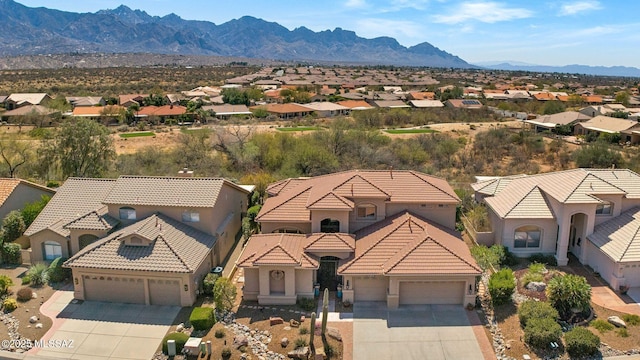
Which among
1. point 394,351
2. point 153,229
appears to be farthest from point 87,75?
point 394,351

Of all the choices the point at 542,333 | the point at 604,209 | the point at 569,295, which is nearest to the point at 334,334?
the point at 542,333

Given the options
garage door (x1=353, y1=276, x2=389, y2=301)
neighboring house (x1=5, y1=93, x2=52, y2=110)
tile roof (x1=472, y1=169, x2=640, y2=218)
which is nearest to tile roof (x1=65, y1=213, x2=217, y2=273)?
garage door (x1=353, y1=276, x2=389, y2=301)

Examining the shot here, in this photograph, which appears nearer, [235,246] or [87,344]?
[87,344]

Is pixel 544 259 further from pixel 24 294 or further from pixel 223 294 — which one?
pixel 24 294

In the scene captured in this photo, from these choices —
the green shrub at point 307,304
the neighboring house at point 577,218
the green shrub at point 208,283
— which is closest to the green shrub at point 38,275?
the green shrub at point 208,283

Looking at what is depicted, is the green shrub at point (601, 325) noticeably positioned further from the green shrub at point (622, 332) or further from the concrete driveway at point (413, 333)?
the concrete driveway at point (413, 333)

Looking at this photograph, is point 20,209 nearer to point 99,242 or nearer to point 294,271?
point 99,242
